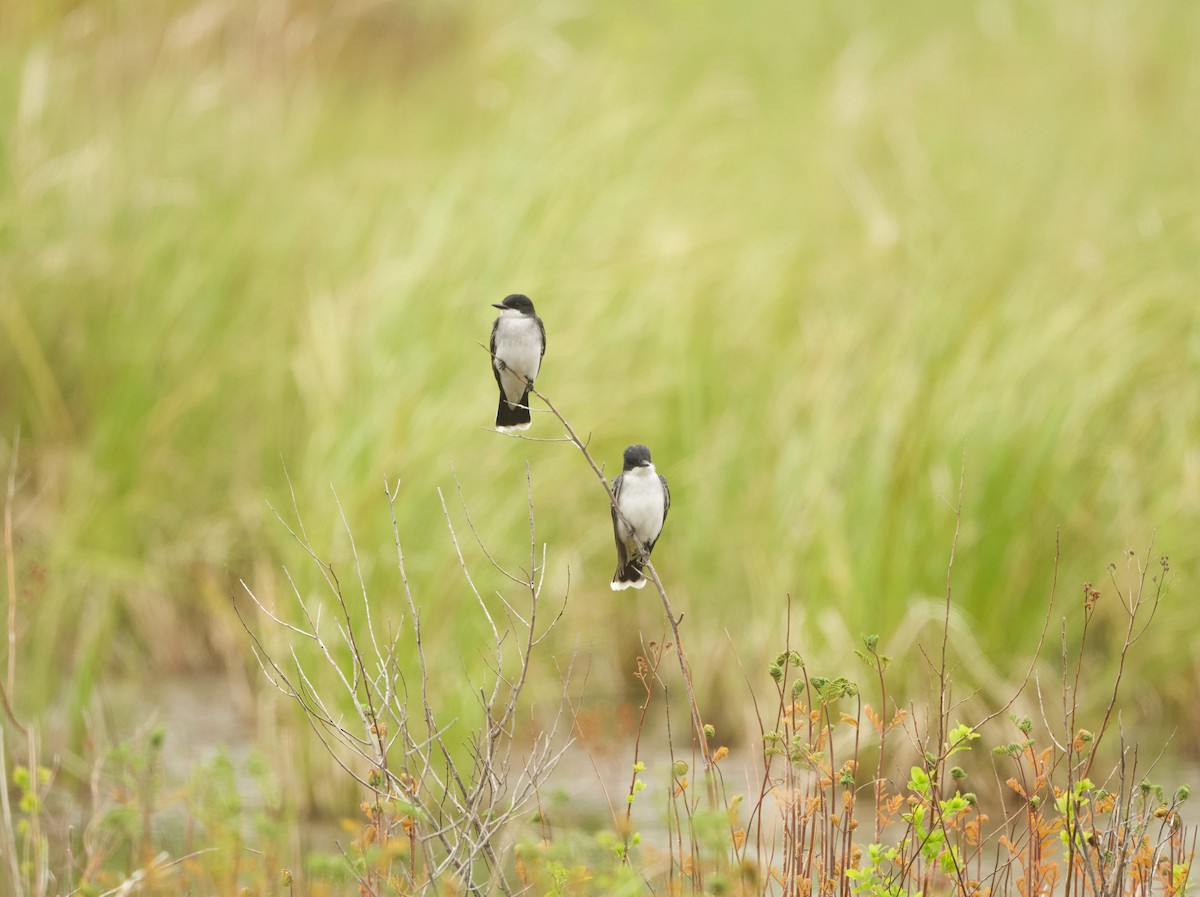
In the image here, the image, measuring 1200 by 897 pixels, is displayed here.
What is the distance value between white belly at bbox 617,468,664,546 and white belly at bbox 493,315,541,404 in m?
0.46

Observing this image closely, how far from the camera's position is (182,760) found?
6.56m

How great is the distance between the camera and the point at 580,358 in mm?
6781

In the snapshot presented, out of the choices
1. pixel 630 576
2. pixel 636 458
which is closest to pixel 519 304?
pixel 636 458

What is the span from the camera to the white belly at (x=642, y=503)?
3.61 meters

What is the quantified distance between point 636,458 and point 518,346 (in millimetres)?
579

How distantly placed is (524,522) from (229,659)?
1784 mm

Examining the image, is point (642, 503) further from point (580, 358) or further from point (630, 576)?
point (580, 358)

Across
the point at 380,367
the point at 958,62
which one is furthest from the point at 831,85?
the point at 380,367

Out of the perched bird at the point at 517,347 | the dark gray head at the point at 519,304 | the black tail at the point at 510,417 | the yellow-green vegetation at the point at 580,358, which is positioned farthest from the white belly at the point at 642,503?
the yellow-green vegetation at the point at 580,358

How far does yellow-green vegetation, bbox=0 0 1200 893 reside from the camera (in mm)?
6141

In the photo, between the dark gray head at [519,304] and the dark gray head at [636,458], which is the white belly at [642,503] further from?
the dark gray head at [519,304]

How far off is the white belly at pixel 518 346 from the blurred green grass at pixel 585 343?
1.36m

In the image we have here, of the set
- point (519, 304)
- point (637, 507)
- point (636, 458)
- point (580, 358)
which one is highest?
point (519, 304)

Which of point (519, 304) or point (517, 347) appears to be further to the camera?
point (519, 304)
